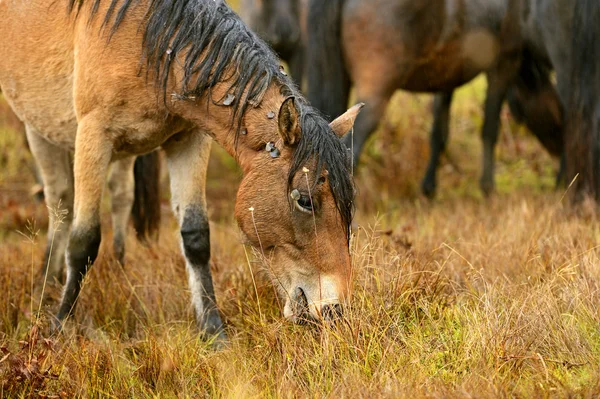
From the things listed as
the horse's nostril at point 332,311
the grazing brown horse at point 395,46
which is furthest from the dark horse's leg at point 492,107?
the horse's nostril at point 332,311

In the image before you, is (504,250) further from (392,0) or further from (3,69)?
(3,69)

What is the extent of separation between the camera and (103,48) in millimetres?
4039

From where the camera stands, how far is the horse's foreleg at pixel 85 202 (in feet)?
13.5

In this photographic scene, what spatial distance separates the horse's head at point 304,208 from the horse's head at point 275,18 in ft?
17.2

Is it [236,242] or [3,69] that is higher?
[3,69]

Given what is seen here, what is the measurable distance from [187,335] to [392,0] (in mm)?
3330

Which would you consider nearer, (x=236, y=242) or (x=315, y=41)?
(x=236, y=242)

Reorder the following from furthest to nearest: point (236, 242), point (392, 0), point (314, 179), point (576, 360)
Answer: point (392, 0)
point (236, 242)
point (314, 179)
point (576, 360)

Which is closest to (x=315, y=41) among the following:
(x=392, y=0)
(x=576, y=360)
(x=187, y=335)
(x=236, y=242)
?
(x=392, y=0)

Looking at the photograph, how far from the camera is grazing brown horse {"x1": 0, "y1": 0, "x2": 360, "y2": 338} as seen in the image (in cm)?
353

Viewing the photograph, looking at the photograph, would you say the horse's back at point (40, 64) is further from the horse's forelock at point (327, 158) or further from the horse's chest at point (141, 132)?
the horse's forelock at point (327, 158)

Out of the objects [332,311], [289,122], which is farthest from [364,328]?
[289,122]

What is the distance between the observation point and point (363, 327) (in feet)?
11.4

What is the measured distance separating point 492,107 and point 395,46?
1860 millimetres
